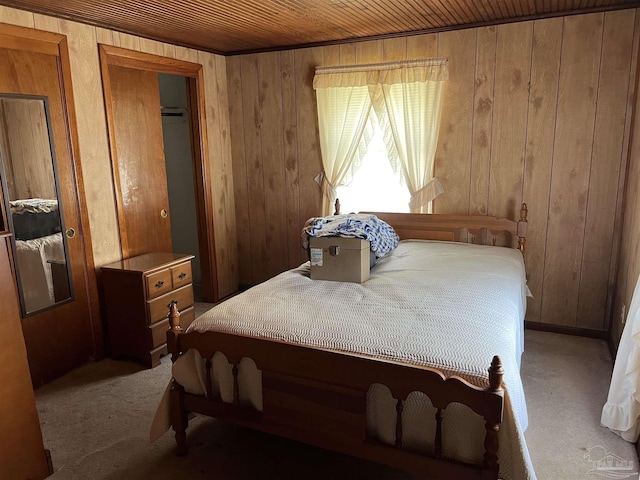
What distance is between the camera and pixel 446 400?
5.15 ft

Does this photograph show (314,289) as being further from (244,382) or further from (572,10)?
(572,10)

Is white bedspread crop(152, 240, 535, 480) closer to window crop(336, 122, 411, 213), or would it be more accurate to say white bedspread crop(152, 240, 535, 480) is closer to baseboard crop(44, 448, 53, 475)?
baseboard crop(44, 448, 53, 475)

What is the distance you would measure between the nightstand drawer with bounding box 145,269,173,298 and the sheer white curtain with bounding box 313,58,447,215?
5.20 ft

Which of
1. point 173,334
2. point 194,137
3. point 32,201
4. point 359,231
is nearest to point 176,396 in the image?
point 173,334

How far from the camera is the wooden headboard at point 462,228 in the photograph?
3.48m

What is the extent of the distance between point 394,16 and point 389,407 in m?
2.58

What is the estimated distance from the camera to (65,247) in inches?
118

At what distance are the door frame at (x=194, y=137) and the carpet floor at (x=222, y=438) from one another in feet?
3.51

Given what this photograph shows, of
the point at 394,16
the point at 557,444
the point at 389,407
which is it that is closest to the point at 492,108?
the point at 394,16

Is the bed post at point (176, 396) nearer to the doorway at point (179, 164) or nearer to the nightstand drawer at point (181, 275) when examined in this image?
the nightstand drawer at point (181, 275)

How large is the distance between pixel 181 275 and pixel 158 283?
26cm

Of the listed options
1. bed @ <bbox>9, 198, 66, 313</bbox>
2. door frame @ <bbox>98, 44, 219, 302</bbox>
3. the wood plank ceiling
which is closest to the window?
the wood plank ceiling

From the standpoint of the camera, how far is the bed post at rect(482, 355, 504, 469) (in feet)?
4.91

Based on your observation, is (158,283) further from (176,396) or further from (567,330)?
(567,330)
